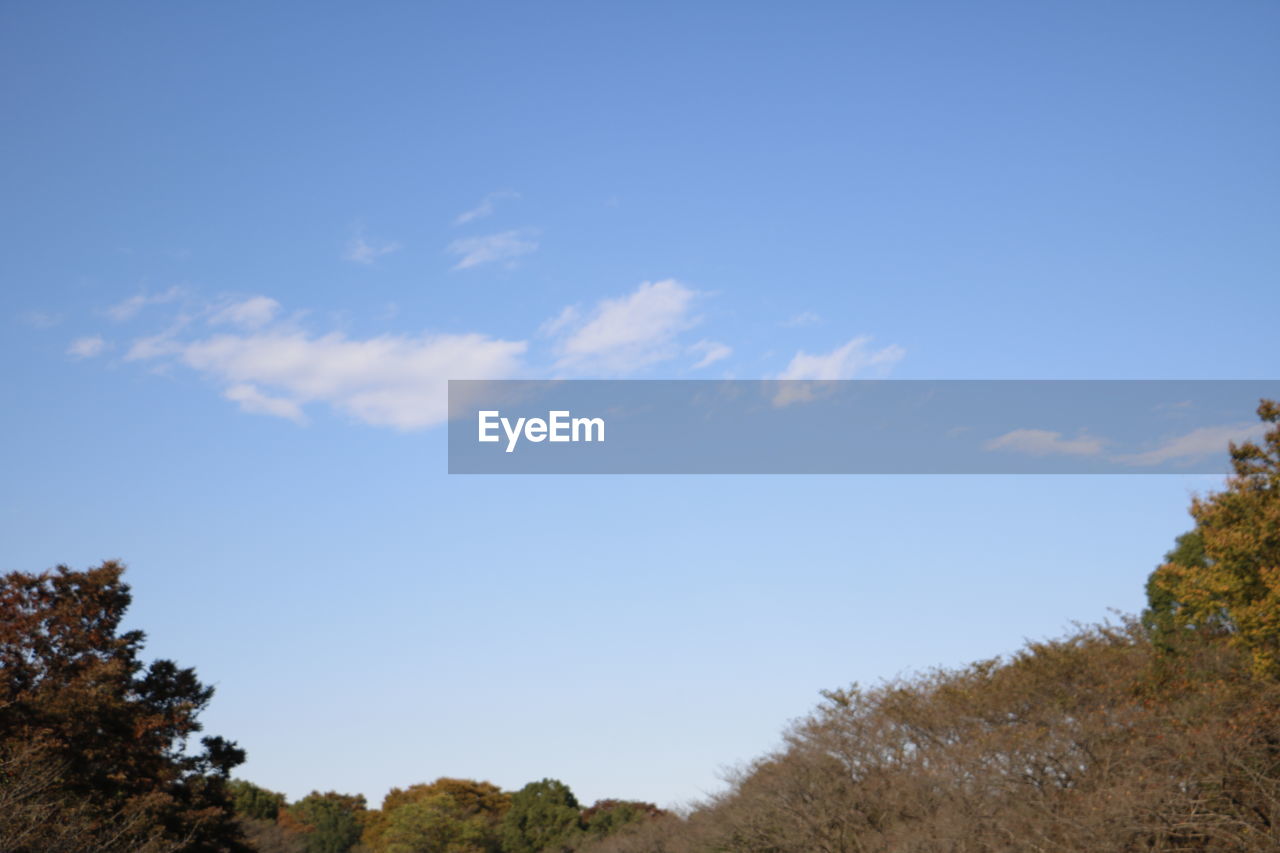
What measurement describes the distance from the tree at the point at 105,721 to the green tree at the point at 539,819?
2329 inches

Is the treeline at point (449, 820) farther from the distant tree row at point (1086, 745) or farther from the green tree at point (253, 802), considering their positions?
the distant tree row at point (1086, 745)

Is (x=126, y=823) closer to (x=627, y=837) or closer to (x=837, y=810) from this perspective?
(x=837, y=810)

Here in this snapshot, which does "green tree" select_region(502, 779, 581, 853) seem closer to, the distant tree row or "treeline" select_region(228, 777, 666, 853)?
"treeline" select_region(228, 777, 666, 853)

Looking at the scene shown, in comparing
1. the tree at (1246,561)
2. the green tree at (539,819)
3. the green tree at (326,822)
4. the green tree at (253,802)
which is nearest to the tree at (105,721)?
the tree at (1246,561)

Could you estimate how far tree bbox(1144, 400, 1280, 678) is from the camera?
2411 centimetres

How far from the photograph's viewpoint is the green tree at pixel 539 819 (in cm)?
9588

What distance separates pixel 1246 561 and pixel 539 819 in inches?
3206

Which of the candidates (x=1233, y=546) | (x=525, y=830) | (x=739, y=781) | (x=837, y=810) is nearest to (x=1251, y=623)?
(x=1233, y=546)

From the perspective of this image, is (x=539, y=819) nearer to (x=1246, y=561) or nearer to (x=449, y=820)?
(x=449, y=820)

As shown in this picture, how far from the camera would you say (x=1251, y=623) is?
2411 centimetres

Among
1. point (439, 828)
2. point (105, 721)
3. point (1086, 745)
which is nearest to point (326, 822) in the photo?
point (439, 828)

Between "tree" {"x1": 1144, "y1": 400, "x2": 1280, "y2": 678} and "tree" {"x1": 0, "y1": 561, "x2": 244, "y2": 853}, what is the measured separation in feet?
86.4

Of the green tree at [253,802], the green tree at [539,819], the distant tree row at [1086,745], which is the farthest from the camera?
the green tree at [539,819]

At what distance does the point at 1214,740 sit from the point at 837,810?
12.5m
